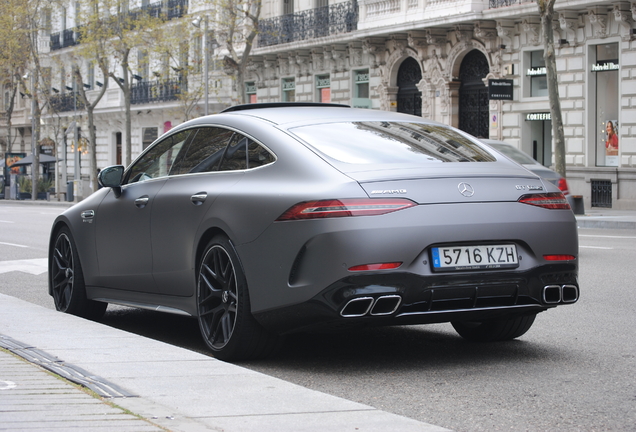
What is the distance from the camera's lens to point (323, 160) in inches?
227

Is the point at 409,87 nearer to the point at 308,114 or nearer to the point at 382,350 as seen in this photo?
the point at 308,114

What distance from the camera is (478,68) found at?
34344 millimetres

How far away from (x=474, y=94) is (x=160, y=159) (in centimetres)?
2827

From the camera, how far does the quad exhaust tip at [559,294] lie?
228 inches

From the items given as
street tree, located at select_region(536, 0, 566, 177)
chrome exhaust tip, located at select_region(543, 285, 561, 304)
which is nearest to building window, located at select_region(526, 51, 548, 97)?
street tree, located at select_region(536, 0, 566, 177)

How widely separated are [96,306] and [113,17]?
41439 mm

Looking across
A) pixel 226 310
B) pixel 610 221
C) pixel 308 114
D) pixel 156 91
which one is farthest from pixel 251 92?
pixel 226 310

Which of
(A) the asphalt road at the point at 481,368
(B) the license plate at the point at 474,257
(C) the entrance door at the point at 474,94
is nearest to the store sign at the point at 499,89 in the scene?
(C) the entrance door at the point at 474,94

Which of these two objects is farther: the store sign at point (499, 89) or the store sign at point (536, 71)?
the store sign at point (499, 89)

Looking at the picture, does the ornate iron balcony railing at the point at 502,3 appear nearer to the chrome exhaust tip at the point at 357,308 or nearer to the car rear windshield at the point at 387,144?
the car rear windshield at the point at 387,144

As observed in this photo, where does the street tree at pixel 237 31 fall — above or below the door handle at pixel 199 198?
above

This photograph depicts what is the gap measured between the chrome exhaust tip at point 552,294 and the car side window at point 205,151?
85.9 inches

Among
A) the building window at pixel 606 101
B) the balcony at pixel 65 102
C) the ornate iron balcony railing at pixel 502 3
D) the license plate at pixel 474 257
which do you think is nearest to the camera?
the license plate at pixel 474 257

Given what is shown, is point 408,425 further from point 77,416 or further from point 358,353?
point 358,353
